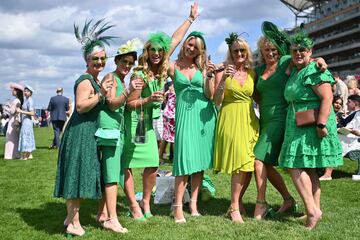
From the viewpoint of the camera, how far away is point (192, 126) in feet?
17.3

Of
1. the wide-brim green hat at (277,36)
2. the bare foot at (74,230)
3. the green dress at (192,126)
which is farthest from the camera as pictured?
the green dress at (192,126)

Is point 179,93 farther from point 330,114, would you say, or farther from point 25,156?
point 25,156

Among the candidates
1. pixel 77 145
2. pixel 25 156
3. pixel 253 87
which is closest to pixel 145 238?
pixel 77 145

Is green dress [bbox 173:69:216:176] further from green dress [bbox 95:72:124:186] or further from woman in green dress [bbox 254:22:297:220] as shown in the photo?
green dress [bbox 95:72:124:186]

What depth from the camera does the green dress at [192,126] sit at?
17.2 ft

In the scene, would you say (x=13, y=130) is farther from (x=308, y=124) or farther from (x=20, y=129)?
(x=308, y=124)

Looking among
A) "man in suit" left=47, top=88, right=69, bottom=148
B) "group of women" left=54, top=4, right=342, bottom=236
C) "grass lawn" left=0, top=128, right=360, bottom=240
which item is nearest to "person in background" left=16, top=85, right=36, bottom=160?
"man in suit" left=47, top=88, right=69, bottom=148

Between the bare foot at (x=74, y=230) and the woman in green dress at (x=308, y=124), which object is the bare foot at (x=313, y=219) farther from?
the bare foot at (x=74, y=230)

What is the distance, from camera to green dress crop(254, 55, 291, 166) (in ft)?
16.9

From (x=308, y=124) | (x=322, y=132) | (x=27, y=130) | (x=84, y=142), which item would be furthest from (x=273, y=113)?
(x=27, y=130)

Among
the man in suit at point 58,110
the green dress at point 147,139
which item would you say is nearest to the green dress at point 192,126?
the green dress at point 147,139

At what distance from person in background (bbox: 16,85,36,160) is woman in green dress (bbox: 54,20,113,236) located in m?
8.35

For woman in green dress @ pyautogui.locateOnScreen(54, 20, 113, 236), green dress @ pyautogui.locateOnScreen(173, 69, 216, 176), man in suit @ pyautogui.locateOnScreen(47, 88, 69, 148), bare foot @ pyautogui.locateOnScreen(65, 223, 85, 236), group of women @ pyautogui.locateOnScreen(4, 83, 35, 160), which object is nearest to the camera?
woman in green dress @ pyautogui.locateOnScreen(54, 20, 113, 236)

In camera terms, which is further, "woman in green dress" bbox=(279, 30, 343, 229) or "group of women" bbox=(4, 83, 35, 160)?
"group of women" bbox=(4, 83, 35, 160)
